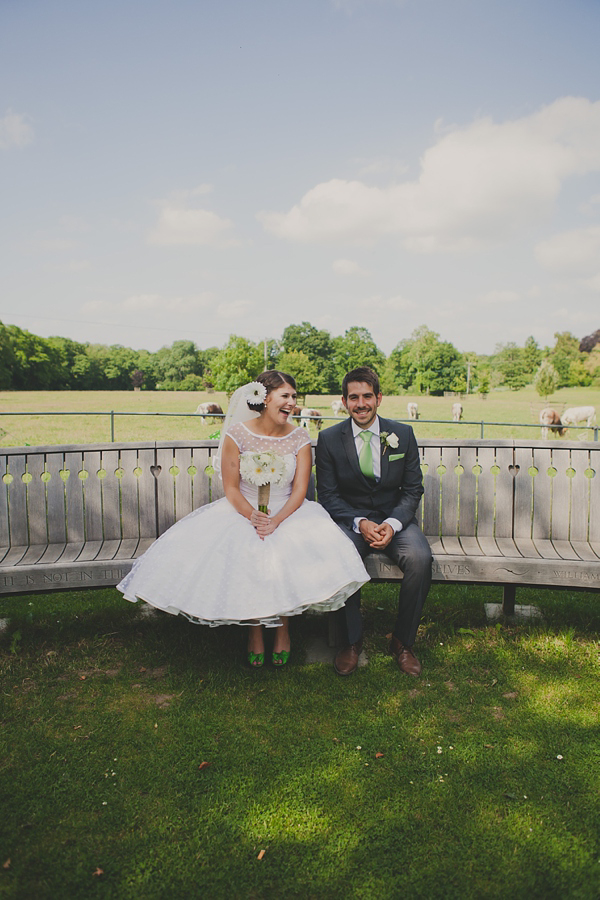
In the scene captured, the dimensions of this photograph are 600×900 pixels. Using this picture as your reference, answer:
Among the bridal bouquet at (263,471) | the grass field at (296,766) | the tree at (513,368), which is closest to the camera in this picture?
the grass field at (296,766)

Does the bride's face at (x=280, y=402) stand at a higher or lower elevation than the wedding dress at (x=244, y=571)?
higher

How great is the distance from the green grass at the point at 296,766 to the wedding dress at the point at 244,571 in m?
0.54

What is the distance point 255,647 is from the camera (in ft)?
12.2

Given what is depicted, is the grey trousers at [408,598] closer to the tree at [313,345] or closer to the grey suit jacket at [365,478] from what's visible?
the grey suit jacket at [365,478]

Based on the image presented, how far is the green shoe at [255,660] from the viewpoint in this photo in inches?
146

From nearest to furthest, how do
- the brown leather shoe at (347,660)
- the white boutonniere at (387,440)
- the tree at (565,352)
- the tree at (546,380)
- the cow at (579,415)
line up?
1. the brown leather shoe at (347,660)
2. the white boutonniere at (387,440)
3. the cow at (579,415)
4. the tree at (546,380)
5. the tree at (565,352)

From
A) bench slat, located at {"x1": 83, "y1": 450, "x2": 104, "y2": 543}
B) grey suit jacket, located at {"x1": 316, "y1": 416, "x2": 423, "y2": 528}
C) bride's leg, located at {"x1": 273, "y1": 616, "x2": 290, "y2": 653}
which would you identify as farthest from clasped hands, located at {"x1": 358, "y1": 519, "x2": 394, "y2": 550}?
bench slat, located at {"x1": 83, "y1": 450, "x2": 104, "y2": 543}

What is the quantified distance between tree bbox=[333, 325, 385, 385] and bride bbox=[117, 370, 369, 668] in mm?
91139

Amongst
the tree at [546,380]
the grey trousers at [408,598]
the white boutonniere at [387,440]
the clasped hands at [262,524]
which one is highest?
the tree at [546,380]

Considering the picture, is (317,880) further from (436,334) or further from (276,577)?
(436,334)

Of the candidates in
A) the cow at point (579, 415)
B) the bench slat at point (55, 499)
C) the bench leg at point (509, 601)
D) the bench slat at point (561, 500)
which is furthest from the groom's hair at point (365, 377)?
the cow at point (579, 415)

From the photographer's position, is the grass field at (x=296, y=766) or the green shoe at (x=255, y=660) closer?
the grass field at (x=296, y=766)

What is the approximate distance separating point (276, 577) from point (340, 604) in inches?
16.5

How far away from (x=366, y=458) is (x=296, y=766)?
2.06 metres
